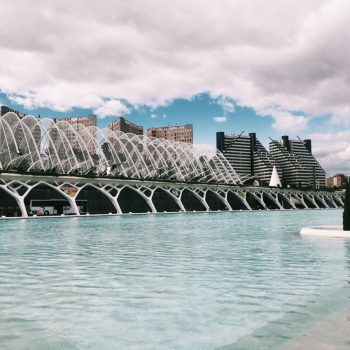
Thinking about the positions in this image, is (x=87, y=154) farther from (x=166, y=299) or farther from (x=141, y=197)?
(x=166, y=299)

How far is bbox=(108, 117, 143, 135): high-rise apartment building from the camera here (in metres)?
161

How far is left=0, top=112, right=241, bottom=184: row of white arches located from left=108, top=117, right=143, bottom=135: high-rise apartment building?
44065mm

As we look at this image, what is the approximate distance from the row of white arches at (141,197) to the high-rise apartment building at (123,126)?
213 ft

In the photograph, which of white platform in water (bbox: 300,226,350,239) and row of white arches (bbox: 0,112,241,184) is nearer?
white platform in water (bbox: 300,226,350,239)

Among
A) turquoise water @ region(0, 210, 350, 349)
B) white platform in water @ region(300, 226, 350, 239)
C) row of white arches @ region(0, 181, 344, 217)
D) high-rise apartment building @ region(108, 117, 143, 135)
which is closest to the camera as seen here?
turquoise water @ region(0, 210, 350, 349)

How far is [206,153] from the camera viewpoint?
12706cm

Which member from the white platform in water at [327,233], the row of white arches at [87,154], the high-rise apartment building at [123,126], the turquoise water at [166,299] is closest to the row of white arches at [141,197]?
the row of white arches at [87,154]

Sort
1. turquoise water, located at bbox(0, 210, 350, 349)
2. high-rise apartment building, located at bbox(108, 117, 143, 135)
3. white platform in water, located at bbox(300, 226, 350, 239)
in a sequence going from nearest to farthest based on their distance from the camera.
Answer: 1. turquoise water, located at bbox(0, 210, 350, 349)
2. white platform in water, located at bbox(300, 226, 350, 239)
3. high-rise apartment building, located at bbox(108, 117, 143, 135)

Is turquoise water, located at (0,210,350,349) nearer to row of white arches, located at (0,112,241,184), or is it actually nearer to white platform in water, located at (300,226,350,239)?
white platform in water, located at (300,226,350,239)

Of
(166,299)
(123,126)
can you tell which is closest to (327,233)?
(166,299)

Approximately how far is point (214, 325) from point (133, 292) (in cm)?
276

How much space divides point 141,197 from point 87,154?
1494 centimetres

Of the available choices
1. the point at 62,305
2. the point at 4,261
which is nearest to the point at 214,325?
the point at 62,305

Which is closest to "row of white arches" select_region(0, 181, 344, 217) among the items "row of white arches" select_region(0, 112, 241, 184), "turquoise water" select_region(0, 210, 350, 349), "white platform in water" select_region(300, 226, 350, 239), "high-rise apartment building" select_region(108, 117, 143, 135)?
"row of white arches" select_region(0, 112, 241, 184)
